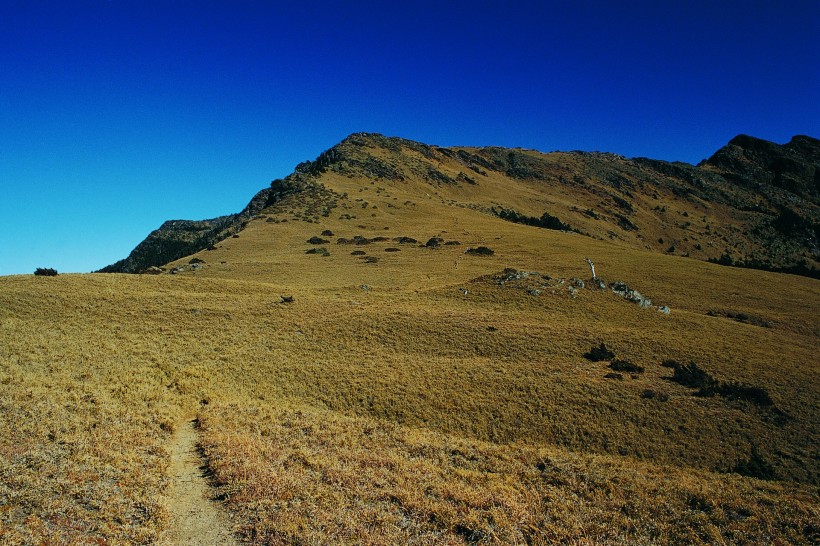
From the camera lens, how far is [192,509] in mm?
11352

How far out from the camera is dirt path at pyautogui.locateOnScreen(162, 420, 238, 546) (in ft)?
33.4

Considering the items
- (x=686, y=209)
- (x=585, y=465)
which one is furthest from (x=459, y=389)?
(x=686, y=209)

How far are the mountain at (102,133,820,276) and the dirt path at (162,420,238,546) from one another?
7648 cm

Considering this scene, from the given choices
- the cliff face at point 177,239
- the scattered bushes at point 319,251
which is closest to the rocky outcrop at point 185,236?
the cliff face at point 177,239

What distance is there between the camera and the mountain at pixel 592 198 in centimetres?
11088

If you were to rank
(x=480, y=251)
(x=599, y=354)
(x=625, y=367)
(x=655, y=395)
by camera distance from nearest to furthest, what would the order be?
(x=655, y=395) < (x=625, y=367) < (x=599, y=354) < (x=480, y=251)

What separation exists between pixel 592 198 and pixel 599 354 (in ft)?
465

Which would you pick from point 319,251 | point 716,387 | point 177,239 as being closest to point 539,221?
point 319,251

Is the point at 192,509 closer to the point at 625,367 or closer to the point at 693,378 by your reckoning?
the point at 625,367

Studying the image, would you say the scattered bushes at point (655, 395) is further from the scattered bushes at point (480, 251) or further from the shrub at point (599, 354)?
the scattered bushes at point (480, 251)

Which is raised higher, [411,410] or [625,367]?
[625,367]

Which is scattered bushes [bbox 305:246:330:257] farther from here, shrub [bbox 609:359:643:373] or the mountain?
shrub [bbox 609:359:643:373]

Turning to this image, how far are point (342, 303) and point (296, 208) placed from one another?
58.1m

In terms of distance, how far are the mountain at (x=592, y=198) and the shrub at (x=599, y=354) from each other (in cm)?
6922
